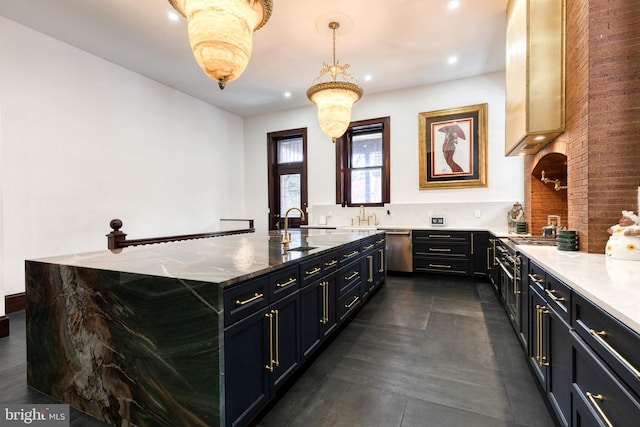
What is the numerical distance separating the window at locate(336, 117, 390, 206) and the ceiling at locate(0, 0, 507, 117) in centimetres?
93

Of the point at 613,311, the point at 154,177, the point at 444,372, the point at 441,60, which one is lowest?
the point at 444,372

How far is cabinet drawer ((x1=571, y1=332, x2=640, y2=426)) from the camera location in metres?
0.94

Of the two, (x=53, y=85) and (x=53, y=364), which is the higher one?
(x=53, y=85)

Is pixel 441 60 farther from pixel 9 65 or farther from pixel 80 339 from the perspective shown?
pixel 9 65

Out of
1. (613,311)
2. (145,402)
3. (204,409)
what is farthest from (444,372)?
(145,402)

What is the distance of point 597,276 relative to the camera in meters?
1.49

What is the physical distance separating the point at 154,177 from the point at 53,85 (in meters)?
1.79

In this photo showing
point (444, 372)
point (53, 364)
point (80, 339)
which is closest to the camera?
point (80, 339)

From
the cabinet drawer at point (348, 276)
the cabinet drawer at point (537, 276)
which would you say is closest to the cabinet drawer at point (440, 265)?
the cabinet drawer at point (348, 276)

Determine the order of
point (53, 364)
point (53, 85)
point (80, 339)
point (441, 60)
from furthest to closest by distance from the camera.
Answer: point (441, 60) → point (53, 85) → point (53, 364) → point (80, 339)

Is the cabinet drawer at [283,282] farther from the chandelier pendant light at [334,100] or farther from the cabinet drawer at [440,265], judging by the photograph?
the cabinet drawer at [440,265]

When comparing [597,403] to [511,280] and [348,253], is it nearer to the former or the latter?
[511,280]

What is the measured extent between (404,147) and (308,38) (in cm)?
275

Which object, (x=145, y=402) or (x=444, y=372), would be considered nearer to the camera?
(x=145, y=402)
